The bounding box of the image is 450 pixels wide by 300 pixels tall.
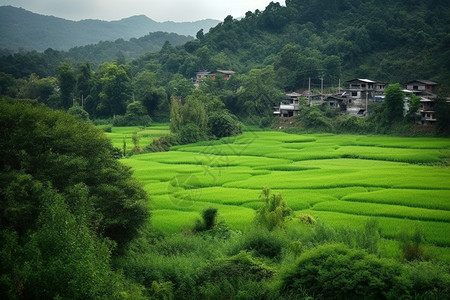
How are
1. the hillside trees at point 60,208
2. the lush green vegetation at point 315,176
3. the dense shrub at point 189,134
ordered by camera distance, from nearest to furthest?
1. the hillside trees at point 60,208
2. the lush green vegetation at point 315,176
3. the dense shrub at point 189,134

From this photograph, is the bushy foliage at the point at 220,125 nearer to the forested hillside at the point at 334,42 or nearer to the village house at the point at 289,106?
the village house at the point at 289,106

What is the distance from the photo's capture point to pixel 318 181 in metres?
22.8

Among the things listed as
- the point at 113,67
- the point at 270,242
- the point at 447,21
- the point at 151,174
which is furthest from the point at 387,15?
the point at 270,242

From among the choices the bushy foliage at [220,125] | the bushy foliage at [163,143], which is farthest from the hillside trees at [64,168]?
the bushy foliage at [220,125]

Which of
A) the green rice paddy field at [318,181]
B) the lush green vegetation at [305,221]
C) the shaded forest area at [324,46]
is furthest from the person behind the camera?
the shaded forest area at [324,46]

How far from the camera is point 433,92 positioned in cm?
4309

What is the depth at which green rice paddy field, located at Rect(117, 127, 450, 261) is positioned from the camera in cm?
1686

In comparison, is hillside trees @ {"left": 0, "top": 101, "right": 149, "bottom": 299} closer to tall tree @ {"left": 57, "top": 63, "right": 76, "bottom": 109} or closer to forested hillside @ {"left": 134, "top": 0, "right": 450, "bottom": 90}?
forested hillside @ {"left": 134, "top": 0, "right": 450, "bottom": 90}

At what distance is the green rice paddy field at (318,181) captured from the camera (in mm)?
16859

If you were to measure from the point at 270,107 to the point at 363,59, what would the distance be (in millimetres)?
13183

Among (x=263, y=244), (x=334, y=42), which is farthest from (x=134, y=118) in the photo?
(x=263, y=244)

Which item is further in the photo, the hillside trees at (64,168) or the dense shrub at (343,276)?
the hillside trees at (64,168)

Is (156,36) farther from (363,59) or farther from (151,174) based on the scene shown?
(151,174)

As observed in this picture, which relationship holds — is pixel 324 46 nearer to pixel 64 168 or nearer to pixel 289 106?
pixel 289 106
